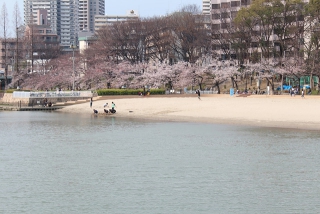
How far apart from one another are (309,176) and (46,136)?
25.7 m

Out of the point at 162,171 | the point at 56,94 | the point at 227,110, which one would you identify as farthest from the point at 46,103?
the point at 162,171

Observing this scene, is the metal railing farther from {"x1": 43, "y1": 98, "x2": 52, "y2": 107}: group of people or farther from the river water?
the river water

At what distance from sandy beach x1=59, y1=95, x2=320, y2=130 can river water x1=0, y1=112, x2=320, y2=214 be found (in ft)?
16.9

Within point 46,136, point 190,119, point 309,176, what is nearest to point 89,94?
point 190,119

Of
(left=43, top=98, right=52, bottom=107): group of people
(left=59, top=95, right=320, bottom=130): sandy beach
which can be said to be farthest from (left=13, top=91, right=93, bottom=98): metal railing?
(left=59, top=95, right=320, bottom=130): sandy beach

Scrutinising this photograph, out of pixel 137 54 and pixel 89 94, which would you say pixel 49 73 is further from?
pixel 89 94

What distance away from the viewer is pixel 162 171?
31750mm

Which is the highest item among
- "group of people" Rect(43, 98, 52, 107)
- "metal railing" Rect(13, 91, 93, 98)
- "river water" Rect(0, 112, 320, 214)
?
"metal railing" Rect(13, 91, 93, 98)

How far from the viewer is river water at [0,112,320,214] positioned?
2500 centimetres

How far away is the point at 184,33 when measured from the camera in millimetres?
105938

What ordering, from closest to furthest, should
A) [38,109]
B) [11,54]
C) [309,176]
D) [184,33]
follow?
[309,176] → [38,109] → [184,33] → [11,54]

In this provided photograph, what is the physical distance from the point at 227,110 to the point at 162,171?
115 feet

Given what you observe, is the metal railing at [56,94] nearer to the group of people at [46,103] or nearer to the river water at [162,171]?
the group of people at [46,103]

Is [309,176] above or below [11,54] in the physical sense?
below
